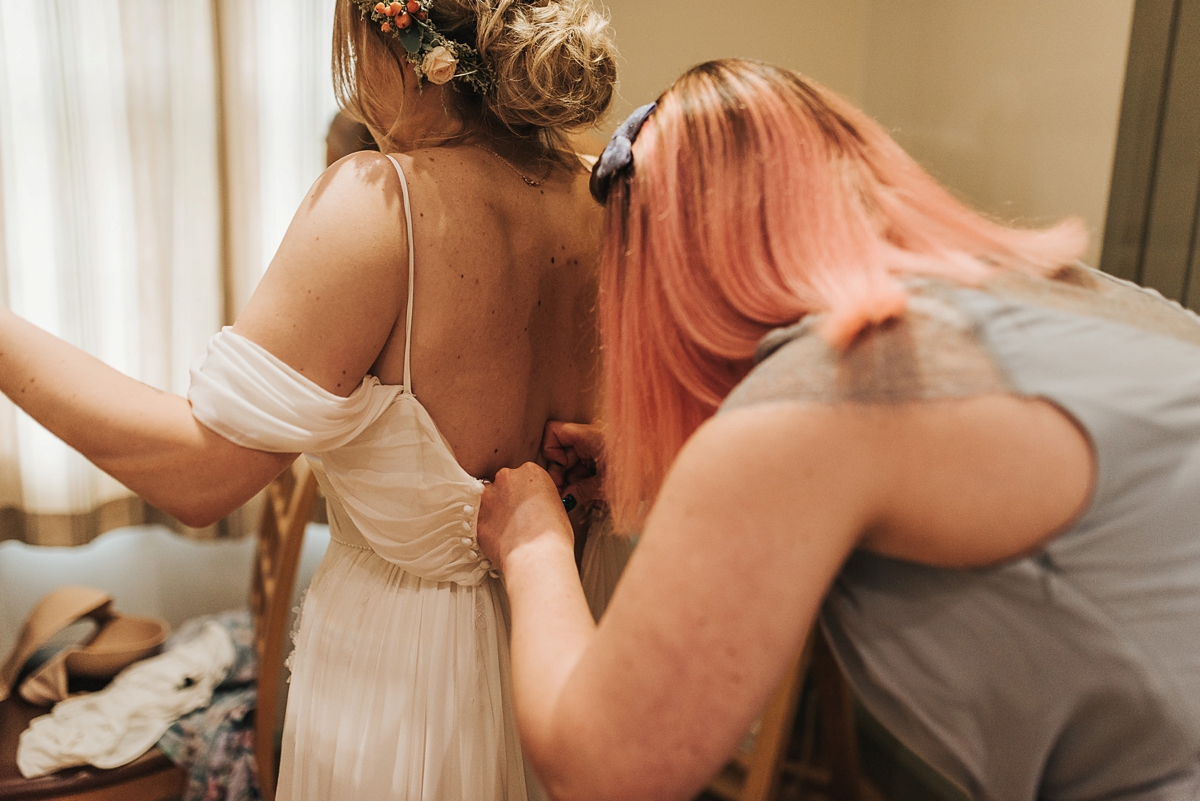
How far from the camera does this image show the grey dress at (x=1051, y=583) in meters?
0.46

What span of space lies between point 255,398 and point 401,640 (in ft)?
1.01

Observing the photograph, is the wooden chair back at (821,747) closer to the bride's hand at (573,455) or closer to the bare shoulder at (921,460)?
the bride's hand at (573,455)

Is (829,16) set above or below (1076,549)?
above

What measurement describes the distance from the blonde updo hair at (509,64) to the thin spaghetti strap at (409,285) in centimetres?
11

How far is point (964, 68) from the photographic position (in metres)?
1.59

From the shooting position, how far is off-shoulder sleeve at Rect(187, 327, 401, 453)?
2.21 ft

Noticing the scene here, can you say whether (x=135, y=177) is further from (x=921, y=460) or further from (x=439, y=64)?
(x=921, y=460)

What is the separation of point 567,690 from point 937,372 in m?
0.31

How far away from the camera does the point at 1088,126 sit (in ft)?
4.37

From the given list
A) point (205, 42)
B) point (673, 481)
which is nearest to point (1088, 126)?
point (673, 481)

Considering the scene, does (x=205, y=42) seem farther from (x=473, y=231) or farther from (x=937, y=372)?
(x=937, y=372)

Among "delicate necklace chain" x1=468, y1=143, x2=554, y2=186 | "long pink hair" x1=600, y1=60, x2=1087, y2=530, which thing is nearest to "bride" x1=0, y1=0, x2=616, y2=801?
"delicate necklace chain" x1=468, y1=143, x2=554, y2=186

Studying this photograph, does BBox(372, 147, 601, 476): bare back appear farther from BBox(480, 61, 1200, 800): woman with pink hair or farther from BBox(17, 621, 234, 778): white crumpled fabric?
BBox(17, 621, 234, 778): white crumpled fabric

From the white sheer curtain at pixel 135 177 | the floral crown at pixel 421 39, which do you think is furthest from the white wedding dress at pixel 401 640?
the white sheer curtain at pixel 135 177
